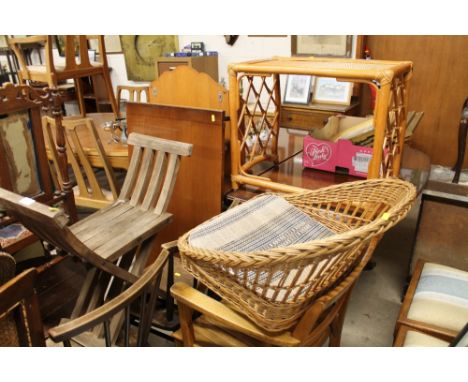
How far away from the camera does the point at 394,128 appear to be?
5.38ft

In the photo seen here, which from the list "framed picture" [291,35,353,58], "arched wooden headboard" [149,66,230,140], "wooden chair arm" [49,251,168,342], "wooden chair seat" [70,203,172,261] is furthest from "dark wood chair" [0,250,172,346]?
"framed picture" [291,35,353,58]

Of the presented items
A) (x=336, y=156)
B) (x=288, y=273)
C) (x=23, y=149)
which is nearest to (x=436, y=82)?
(x=336, y=156)

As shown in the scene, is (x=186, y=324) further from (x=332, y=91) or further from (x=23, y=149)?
(x=332, y=91)

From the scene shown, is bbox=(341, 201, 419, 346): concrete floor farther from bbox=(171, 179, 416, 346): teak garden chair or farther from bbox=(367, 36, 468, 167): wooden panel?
bbox=(367, 36, 468, 167): wooden panel

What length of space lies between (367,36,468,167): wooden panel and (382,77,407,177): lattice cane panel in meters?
1.86

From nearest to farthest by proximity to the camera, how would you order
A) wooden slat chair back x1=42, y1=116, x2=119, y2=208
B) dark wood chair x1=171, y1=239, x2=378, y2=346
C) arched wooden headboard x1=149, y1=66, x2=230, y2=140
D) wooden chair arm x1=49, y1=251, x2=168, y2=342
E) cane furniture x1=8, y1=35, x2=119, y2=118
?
wooden chair arm x1=49, y1=251, x2=168, y2=342 → dark wood chair x1=171, y1=239, x2=378, y2=346 → arched wooden headboard x1=149, y1=66, x2=230, y2=140 → wooden slat chair back x1=42, y1=116, x2=119, y2=208 → cane furniture x1=8, y1=35, x2=119, y2=118

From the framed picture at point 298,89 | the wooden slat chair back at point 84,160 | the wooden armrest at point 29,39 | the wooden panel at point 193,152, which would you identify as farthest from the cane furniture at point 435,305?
the wooden armrest at point 29,39

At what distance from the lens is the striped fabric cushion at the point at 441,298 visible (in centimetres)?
135

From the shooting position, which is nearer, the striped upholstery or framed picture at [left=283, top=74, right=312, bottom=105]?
the striped upholstery

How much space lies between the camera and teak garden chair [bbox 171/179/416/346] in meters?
1.00

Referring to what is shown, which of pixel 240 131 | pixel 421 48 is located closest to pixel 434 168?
pixel 421 48

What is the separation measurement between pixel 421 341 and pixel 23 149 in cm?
166

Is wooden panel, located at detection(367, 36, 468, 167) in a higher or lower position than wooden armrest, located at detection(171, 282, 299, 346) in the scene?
higher

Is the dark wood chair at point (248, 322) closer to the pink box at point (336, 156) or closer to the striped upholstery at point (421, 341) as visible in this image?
the striped upholstery at point (421, 341)
